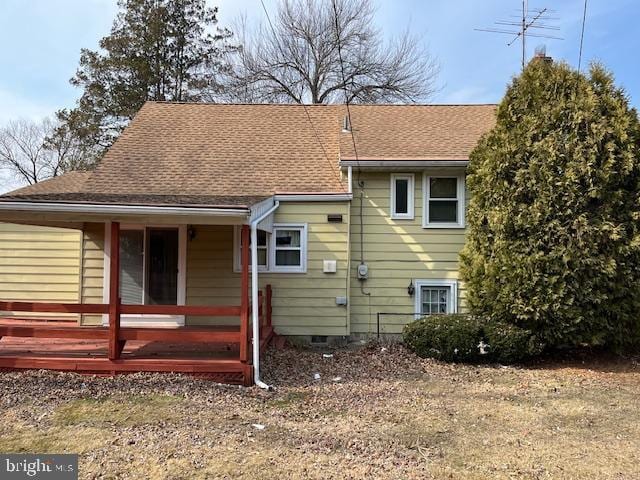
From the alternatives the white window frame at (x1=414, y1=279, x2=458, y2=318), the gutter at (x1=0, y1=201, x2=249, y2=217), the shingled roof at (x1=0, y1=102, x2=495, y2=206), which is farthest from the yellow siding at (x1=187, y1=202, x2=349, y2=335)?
the gutter at (x1=0, y1=201, x2=249, y2=217)

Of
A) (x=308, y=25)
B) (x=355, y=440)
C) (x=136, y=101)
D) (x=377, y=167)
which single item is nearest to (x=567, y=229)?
(x=377, y=167)

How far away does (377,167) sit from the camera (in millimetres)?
9750

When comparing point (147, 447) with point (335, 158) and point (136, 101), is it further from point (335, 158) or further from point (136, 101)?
point (136, 101)

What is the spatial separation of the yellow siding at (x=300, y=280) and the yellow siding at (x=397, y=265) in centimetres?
36

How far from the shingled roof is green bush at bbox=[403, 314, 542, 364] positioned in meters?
3.31

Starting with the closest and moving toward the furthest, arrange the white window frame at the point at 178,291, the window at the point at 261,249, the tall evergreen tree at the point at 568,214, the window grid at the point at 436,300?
the tall evergreen tree at the point at 568,214
the white window frame at the point at 178,291
the window at the point at 261,249
the window grid at the point at 436,300

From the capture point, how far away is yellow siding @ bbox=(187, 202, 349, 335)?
9758 millimetres

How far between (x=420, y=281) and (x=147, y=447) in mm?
6557

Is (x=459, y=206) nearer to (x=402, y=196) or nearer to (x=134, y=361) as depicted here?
(x=402, y=196)

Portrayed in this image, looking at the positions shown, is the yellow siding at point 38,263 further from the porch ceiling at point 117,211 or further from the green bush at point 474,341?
the green bush at point 474,341

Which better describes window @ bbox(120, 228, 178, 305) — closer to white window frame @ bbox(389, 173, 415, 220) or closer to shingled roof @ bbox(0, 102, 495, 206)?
shingled roof @ bbox(0, 102, 495, 206)

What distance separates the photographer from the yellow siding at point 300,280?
9758mm

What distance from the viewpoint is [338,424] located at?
5.32m

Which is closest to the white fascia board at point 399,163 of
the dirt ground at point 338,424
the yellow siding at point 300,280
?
the yellow siding at point 300,280
